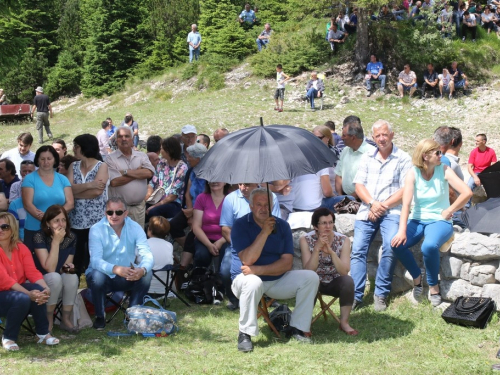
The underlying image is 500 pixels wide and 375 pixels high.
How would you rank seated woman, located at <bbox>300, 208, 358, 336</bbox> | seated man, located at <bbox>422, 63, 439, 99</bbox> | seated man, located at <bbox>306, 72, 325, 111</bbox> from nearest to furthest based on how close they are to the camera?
seated woman, located at <bbox>300, 208, 358, 336</bbox>, seated man, located at <bbox>306, 72, 325, 111</bbox>, seated man, located at <bbox>422, 63, 439, 99</bbox>

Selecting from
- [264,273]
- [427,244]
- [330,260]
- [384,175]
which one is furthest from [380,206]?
[264,273]

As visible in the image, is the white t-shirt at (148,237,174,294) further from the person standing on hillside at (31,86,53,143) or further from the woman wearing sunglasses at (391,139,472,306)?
the person standing on hillside at (31,86,53,143)

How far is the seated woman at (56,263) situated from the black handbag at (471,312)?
3.60 meters

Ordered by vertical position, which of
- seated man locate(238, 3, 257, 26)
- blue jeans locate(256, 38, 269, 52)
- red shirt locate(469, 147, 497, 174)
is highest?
seated man locate(238, 3, 257, 26)

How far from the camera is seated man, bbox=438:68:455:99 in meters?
23.5

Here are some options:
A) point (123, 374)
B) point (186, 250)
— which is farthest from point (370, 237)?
point (123, 374)

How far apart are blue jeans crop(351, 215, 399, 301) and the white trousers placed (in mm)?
987

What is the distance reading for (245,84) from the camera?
2692 cm

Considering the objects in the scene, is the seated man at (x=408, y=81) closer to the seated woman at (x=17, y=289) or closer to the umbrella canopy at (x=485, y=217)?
the umbrella canopy at (x=485, y=217)

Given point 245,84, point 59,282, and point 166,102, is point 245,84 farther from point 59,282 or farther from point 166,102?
point 59,282

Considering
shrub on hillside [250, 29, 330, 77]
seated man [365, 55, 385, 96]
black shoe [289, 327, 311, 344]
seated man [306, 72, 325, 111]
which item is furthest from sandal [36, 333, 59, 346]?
shrub on hillside [250, 29, 330, 77]

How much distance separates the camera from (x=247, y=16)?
3306cm

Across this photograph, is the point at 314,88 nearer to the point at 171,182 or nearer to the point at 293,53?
the point at 293,53

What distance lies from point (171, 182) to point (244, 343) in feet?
11.0
